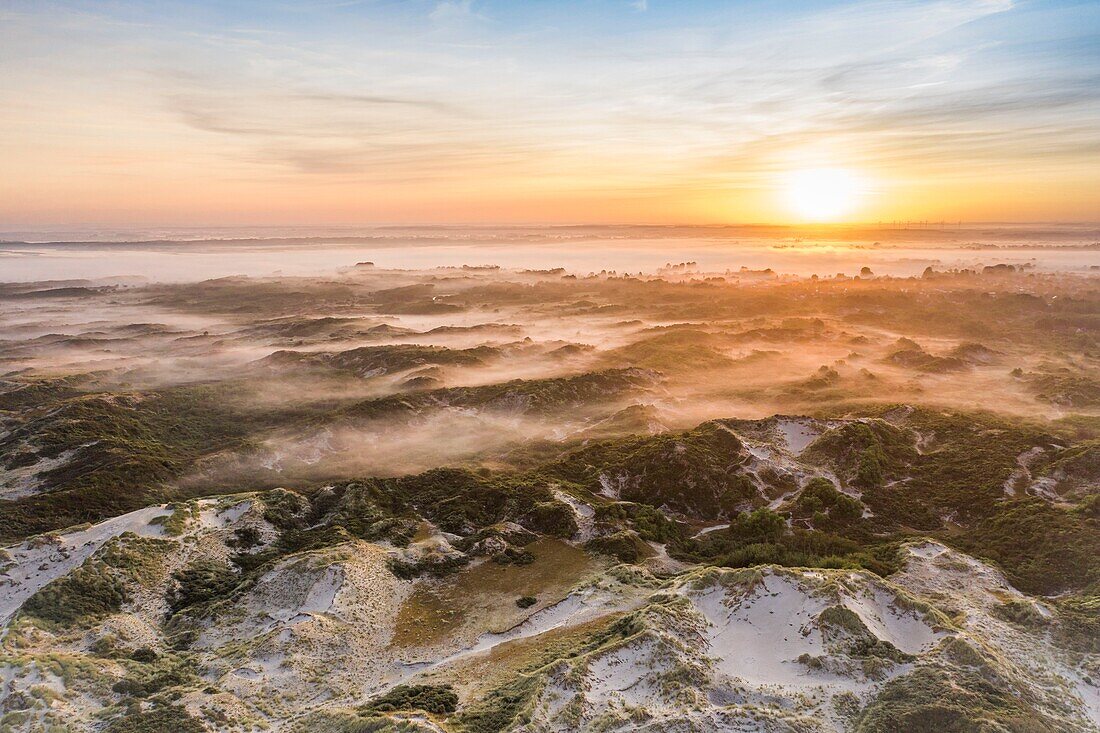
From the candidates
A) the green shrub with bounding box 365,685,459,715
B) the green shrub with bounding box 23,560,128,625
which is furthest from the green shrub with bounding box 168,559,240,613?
the green shrub with bounding box 365,685,459,715

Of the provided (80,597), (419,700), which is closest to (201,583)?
(80,597)

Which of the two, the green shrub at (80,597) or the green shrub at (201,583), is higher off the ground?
the green shrub at (80,597)

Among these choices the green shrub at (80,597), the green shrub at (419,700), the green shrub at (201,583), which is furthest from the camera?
the green shrub at (201,583)

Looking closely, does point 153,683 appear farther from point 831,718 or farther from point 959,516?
point 959,516

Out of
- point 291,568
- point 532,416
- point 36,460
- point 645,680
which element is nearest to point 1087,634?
point 645,680

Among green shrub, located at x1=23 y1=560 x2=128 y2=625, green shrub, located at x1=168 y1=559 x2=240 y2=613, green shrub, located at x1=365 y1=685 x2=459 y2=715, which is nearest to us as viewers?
green shrub, located at x1=365 y1=685 x2=459 y2=715

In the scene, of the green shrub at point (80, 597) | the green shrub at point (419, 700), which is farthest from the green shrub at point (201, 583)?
the green shrub at point (419, 700)

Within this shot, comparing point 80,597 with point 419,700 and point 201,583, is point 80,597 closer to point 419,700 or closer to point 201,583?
point 201,583

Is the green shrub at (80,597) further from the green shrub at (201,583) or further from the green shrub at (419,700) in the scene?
the green shrub at (419,700)

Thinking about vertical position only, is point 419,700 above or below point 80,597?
below

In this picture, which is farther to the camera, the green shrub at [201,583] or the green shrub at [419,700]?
the green shrub at [201,583]

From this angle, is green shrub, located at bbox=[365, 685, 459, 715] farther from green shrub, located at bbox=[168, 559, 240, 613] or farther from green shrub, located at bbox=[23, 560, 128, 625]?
green shrub, located at bbox=[23, 560, 128, 625]

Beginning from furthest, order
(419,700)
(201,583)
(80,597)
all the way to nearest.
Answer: (201,583), (80,597), (419,700)
